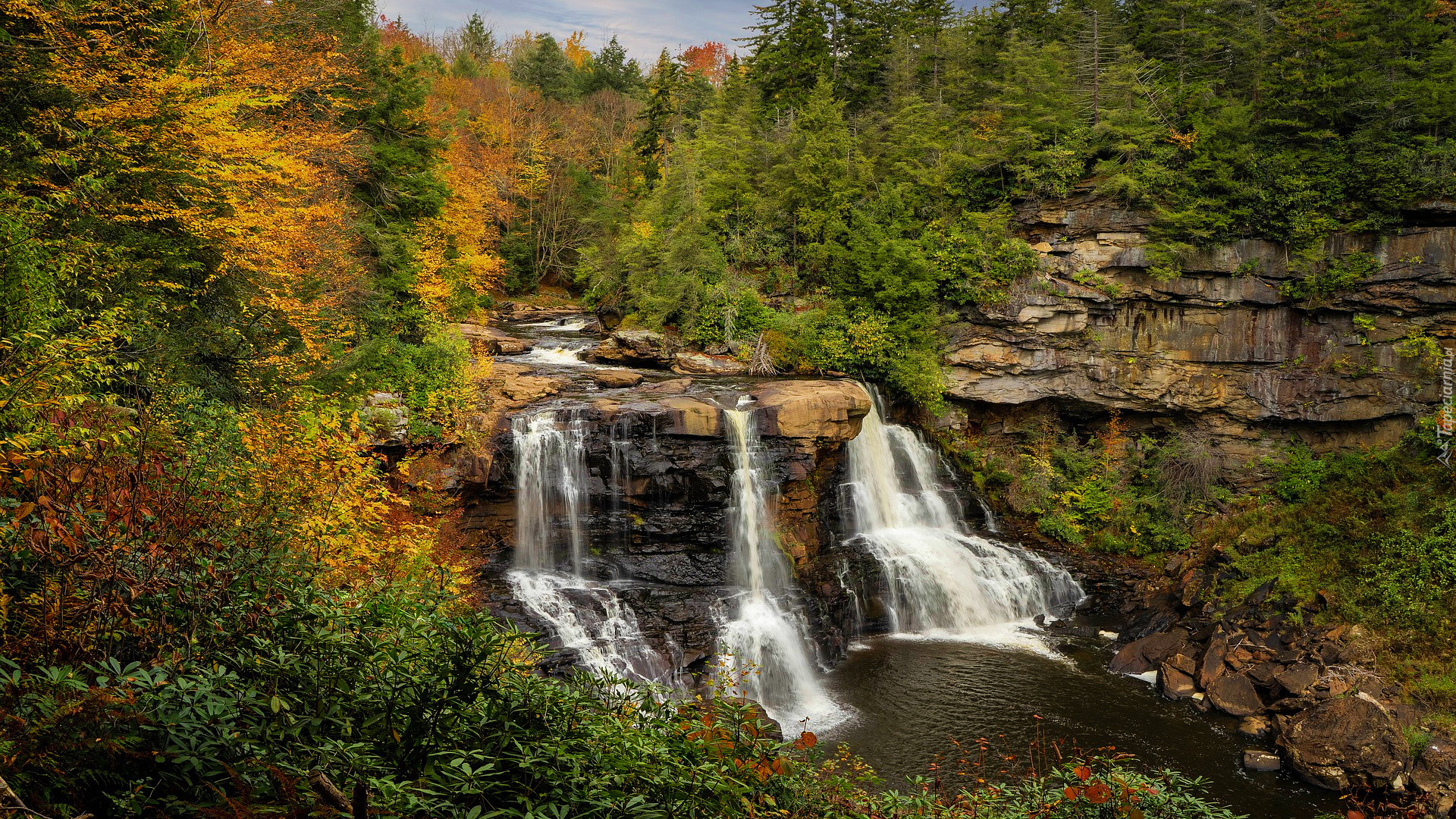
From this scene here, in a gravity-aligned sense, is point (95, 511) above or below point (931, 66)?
below

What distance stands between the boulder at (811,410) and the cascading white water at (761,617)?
1.76 ft

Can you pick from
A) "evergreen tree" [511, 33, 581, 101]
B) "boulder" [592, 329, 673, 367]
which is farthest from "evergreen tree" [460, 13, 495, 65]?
"boulder" [592, 329, 673, 367]

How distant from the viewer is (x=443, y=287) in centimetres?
1900

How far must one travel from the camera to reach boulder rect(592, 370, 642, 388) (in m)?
17.8

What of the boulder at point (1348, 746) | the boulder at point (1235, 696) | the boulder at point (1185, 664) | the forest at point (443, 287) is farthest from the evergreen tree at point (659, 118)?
the boulder at point (1348, 746)

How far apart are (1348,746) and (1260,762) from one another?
1.24m

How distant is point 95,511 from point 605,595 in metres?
9.98

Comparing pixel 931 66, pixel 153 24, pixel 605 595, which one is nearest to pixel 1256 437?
pixel 931 66

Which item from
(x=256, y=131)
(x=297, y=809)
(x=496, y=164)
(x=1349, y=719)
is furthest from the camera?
(x=496, y=164)

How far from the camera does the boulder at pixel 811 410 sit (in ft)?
51.8

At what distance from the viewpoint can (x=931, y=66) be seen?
85.9 ft

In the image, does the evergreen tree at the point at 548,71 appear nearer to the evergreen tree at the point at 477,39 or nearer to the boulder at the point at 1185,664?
the evergreen tree at the point at 477,39

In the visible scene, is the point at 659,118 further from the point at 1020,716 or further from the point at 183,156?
the point at 1020,716

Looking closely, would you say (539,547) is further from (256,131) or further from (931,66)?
(931,66)
